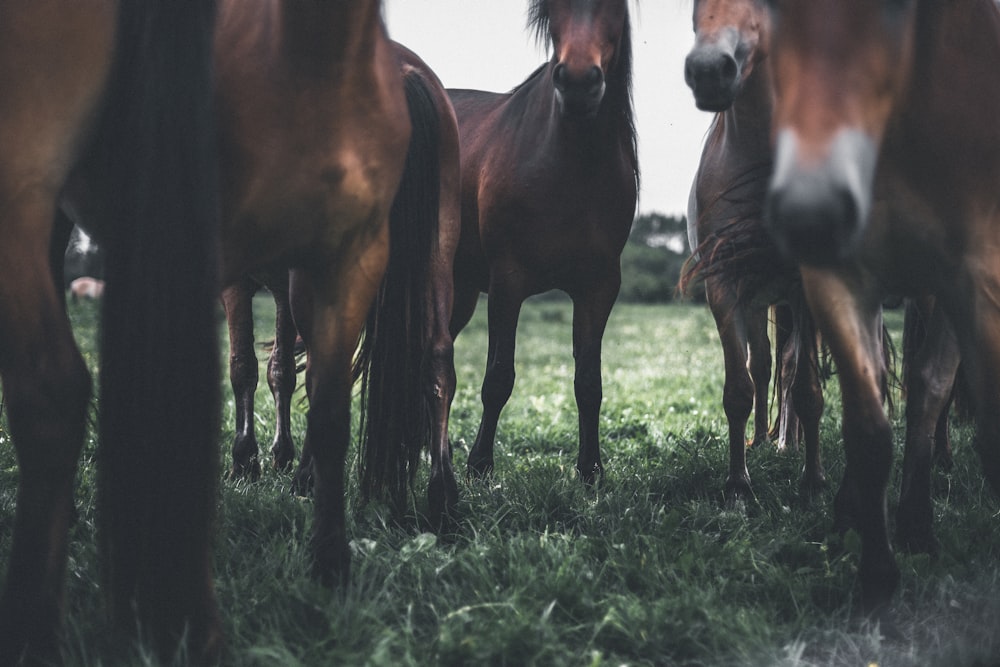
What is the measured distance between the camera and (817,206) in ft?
5.39

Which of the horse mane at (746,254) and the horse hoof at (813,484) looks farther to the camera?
the horse hoof at (813,484)

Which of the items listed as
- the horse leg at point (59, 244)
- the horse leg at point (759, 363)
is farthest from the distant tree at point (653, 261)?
the horse leg at point (59, 244)

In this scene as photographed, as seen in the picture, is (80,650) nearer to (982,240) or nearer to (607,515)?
(607,515)

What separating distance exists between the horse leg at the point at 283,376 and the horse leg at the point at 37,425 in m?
2.53

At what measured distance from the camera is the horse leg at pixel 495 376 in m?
4.27

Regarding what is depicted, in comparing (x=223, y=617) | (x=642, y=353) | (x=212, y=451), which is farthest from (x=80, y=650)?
(x=642, y=353)

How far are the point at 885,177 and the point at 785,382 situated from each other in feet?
9.08

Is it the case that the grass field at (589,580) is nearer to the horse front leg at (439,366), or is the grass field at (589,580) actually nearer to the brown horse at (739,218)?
the horse front leg at (439,366)

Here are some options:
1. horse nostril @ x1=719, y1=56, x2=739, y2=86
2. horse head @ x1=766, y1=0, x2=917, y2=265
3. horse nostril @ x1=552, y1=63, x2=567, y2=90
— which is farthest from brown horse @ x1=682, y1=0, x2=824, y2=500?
horse head @ x1=766, y1=0, x2=917, y2=265

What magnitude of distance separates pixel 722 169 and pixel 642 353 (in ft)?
29.7

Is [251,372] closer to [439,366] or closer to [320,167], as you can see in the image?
[439,366]

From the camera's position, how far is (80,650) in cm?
201

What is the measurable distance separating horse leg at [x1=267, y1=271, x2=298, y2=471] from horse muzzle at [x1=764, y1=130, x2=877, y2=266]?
3.30 meters

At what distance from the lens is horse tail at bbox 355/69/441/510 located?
335 cm
